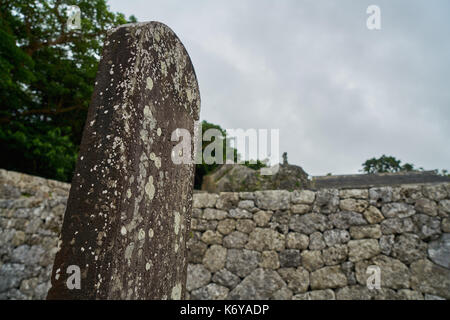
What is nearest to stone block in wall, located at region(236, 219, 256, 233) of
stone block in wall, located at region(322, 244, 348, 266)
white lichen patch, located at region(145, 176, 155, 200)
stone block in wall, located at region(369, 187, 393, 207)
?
stone block in wall, located at region(322, 244, 348, 266)

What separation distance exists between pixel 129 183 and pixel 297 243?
11.8 feet

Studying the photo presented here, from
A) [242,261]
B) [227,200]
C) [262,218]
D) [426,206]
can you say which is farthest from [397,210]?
[227,200]

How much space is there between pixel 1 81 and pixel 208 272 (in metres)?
6.16

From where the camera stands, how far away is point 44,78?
8.42m

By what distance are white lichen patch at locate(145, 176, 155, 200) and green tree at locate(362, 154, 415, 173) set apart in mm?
17682

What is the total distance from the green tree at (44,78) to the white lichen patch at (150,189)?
274 inches

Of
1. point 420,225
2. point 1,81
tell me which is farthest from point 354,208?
point 1,81

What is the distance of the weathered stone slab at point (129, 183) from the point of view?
3.11ft

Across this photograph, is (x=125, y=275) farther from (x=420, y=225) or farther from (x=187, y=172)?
(x=420, y=225)

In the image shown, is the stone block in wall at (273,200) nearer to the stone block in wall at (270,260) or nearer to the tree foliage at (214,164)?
the stone block in wall at (270,260)

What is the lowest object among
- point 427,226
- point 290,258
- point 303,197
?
point 290,258

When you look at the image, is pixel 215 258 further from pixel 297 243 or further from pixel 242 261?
pixel 297 243

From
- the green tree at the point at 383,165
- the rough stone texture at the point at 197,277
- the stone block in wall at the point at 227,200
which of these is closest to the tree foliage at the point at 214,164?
the stone block in wall at the point at 227,200

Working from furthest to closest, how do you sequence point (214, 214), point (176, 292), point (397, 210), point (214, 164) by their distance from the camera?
point (214, 164), point (214, 214), point (397, 210), point (176, 292)
